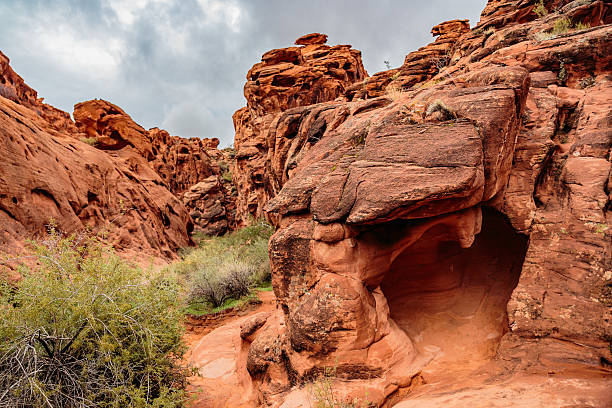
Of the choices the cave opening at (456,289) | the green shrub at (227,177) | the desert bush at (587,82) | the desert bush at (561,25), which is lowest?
the cave opening at (456,289)

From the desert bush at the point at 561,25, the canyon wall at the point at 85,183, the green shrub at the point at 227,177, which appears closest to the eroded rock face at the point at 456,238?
the desert bush at the point at 561,25

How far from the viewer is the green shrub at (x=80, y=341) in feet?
10.5

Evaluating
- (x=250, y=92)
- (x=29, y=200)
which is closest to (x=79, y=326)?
(x=29, y=200)

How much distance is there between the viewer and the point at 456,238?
4.55 metres

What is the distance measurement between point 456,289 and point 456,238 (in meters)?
1.86

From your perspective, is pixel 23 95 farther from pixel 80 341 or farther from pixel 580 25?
pixel 580 25

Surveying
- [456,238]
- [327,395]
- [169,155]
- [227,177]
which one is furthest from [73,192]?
[227,177]

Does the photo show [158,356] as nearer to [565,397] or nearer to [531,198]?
[565,397]

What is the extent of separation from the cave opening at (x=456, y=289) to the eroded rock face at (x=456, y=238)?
0.10 ft

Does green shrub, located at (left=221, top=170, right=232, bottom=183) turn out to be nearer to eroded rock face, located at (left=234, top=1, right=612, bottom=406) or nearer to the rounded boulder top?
the rounded boulder top

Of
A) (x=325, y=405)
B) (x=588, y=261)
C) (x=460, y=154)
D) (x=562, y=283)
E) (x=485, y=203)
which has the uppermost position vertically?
(x=460, y=154)

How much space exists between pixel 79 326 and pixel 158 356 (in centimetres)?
107

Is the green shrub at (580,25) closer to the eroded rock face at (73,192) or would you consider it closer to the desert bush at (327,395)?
the desert bush at (327,395)

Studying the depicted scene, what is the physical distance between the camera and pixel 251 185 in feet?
68.4
